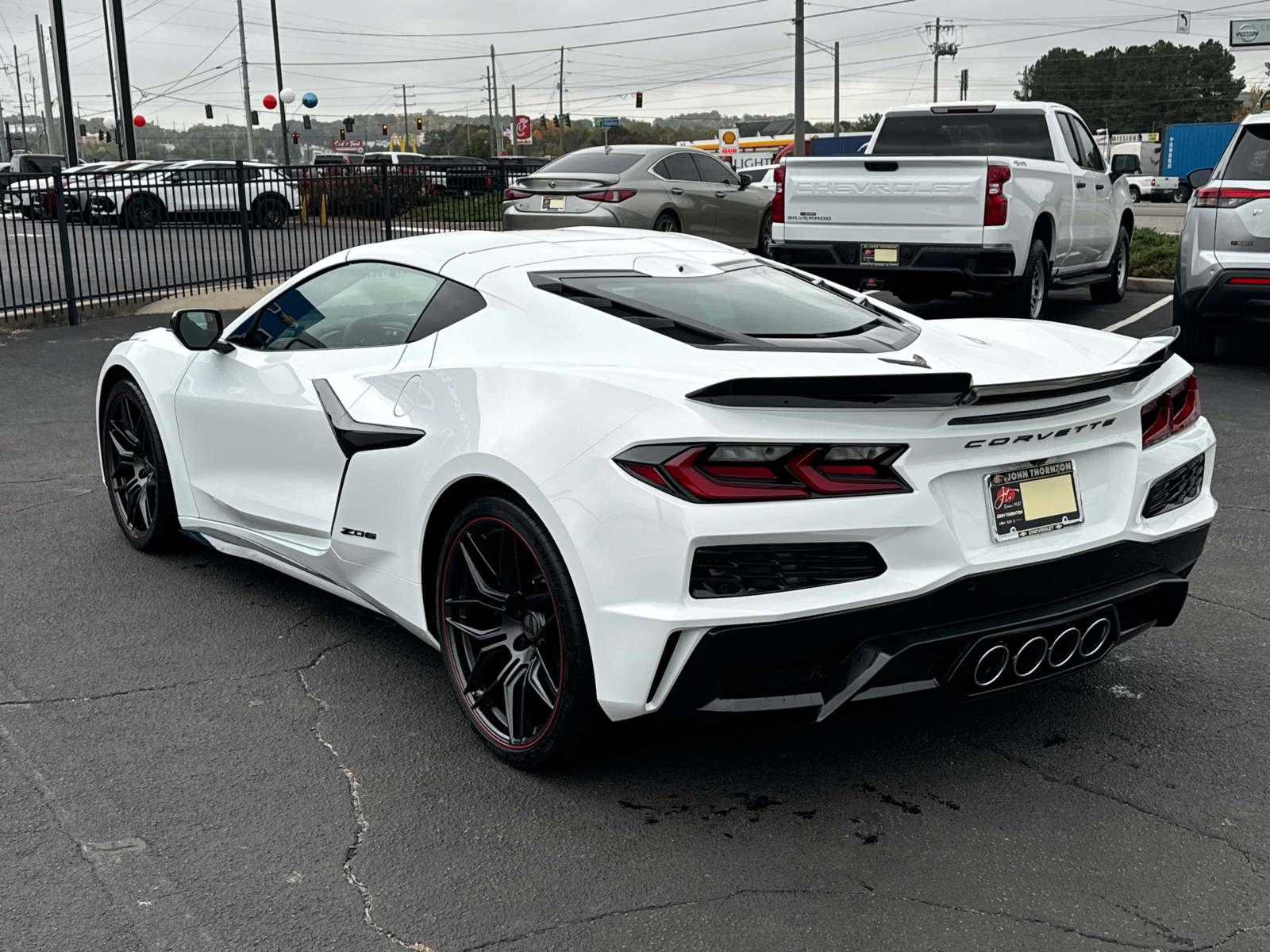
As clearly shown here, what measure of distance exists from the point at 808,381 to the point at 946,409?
0.36m

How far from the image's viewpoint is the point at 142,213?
1445cm

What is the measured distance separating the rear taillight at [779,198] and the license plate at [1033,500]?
8.10 m

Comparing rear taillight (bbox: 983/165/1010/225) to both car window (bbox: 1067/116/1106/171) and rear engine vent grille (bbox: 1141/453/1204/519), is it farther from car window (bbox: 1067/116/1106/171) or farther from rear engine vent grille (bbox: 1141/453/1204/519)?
rear engine vent grille (bbox: 1141/453/1204/519)

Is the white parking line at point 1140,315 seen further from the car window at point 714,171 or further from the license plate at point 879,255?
the car window at point 714,171

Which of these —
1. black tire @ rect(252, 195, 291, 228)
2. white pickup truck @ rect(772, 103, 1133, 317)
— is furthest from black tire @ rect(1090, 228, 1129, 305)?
black tire @ rect(252, 195, 291, 228)

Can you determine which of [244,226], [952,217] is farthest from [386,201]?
[952,217]

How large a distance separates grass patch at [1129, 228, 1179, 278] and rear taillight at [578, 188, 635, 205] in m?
6.22

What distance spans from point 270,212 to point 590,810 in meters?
13.8

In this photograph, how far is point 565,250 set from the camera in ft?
13.4

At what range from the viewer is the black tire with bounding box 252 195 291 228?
15.4m

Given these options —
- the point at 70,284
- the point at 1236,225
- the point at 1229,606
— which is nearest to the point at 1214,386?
the point at 1236,225

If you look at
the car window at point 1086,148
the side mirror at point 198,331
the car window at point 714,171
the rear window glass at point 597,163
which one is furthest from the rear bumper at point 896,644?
the car window at point 714,171

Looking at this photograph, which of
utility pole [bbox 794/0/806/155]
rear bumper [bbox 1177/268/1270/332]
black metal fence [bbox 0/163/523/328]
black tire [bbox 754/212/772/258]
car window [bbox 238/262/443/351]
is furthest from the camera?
utility pole [bbox 794/0/806/155]

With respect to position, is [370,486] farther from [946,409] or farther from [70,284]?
[70,284]
